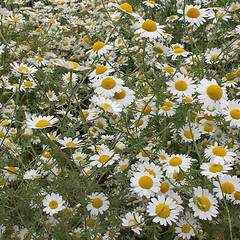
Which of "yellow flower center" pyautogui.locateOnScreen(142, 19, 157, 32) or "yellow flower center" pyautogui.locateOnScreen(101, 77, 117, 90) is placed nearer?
"yellow flower center" pyautogui.locateOnScreen(101, 77, 117, 90)

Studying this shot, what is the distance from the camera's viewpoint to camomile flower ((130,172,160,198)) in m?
1.67

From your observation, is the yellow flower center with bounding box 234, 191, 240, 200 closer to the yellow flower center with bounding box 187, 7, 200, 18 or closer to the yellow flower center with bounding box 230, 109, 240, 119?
the yellow flower center with bounding box 230, 109, 240, 119

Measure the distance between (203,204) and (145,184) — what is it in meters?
0.38

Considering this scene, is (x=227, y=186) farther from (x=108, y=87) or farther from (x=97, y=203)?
(x=108, y=87)

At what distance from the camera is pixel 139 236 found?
1.98 metres

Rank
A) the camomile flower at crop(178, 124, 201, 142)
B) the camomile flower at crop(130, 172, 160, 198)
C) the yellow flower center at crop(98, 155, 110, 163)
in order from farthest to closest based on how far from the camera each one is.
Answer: the camomile flower at crop(178, 124, 201, 142) < the yellow flower center at crop(98, 155, 110, 163) < the camomile flower at crop(130, 172, 160, 198)

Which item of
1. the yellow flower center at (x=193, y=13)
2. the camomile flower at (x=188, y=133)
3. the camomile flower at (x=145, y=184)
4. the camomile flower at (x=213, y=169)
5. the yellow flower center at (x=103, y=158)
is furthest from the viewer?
the yellow flower center at (x=193, y=13)

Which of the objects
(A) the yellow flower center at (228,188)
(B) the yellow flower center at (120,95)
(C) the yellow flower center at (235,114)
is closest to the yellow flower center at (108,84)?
(B) the yellow flower center at (120,95)

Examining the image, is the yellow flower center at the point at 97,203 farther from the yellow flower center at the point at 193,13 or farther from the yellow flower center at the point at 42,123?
the yellow flower center at the point at 193,13

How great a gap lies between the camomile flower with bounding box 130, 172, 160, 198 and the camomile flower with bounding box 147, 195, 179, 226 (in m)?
0.07

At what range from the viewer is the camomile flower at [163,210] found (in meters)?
1.59

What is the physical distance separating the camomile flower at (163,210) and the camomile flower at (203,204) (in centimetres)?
12

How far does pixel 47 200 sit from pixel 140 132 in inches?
39.8

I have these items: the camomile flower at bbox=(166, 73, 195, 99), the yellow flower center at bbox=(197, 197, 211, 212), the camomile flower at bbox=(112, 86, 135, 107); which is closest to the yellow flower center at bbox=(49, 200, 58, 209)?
the camomile flower at bbox=(112, 86, 135, 107)
